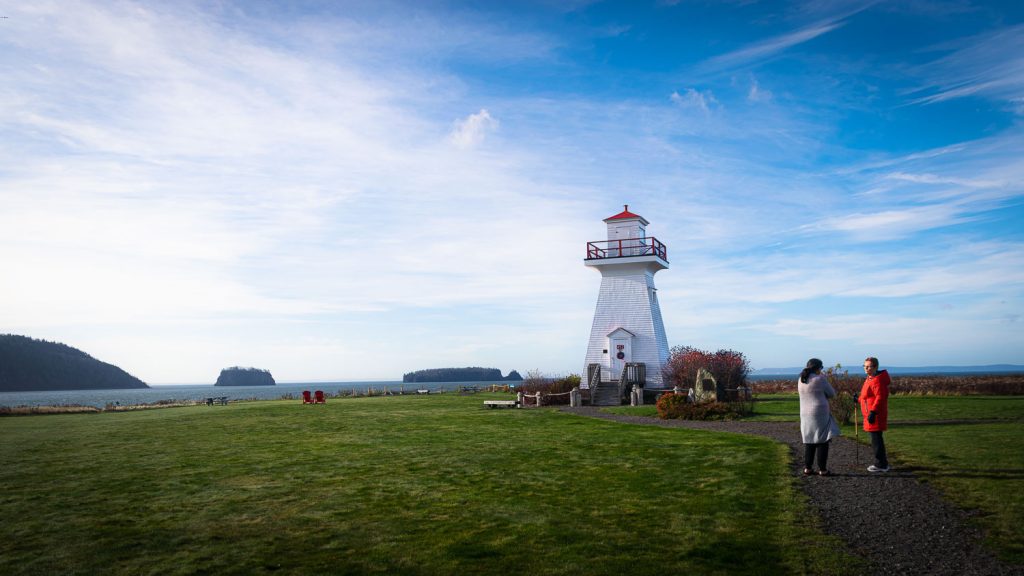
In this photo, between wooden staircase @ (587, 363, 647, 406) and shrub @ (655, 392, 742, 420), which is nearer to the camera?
shrub @ (655, 392, 742, 420)

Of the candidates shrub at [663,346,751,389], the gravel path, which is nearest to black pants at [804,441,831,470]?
the gravel path

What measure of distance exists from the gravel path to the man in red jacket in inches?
10.2

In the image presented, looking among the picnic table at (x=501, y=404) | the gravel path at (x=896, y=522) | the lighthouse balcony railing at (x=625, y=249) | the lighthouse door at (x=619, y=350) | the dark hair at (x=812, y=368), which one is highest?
the lighthouse balcony railing at (x=625, y=249)

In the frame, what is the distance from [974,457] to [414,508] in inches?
415

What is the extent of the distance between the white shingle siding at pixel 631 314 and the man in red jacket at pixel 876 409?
24.1 m

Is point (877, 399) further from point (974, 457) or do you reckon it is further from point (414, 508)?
point (414, 508)

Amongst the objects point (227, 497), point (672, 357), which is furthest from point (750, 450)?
point (672, 357)

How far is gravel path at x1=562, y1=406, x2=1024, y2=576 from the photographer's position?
654cm

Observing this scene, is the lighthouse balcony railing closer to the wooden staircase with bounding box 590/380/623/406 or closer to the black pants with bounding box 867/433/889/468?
the wooden staircase with bounding box 590/380/623/406

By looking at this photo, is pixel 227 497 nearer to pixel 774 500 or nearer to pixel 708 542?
pixel 708 542

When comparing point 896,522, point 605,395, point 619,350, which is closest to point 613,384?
point 605,395

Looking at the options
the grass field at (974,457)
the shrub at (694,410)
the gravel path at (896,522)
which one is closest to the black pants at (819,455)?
the gravel path at (896,522)

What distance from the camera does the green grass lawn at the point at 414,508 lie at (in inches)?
270

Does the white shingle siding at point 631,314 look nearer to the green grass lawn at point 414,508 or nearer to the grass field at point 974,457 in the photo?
the grass field at point 974,457
